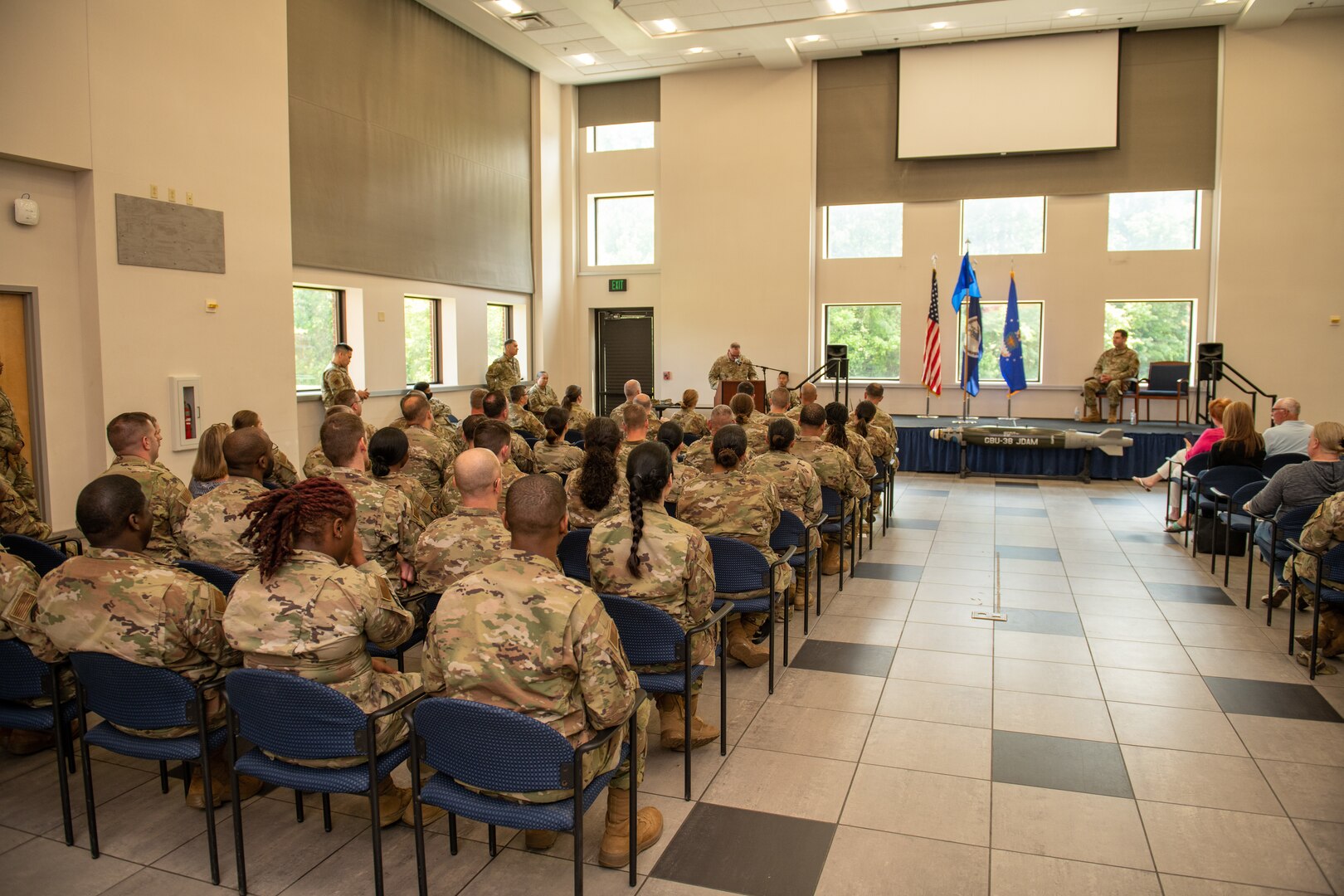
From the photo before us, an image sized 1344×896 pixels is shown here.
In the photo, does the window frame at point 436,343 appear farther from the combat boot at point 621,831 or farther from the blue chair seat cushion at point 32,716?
the combat boot at point 621,831

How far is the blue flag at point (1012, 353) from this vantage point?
41.9 feet

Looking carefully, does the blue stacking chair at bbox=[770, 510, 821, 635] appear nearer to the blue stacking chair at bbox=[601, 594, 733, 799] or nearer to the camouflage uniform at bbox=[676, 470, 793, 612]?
the camouflage uniform at bbox=[676, 470, 793, 612]

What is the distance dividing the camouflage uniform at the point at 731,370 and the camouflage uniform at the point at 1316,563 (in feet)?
30.3

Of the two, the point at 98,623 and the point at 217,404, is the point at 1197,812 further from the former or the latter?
the point at 217,404

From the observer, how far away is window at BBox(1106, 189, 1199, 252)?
12.9 metres

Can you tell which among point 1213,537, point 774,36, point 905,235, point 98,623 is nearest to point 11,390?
point 98,623

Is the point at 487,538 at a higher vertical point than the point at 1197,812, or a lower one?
higher

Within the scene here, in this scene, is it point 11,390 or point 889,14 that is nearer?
point 11,390

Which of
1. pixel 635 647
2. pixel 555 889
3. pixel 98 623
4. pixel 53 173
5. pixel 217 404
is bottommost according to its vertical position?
pixel 555 889

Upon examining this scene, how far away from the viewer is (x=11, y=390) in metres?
6.50

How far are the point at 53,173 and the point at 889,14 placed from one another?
1000 cm

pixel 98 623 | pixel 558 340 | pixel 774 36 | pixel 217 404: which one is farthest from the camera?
pixel 558 340

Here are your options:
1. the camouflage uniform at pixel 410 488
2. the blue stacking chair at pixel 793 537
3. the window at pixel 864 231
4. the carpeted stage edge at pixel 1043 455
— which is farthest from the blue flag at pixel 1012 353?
the camouflage uniform at pixel 410 488

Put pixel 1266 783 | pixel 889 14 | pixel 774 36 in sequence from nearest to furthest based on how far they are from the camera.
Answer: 1. pixel 1266 783
2. pixel 889 14
3. pixel 774 36
